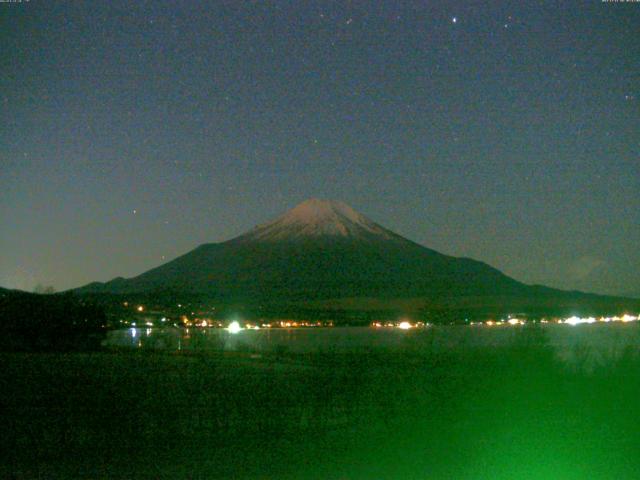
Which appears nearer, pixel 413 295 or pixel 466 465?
pixel 466 465

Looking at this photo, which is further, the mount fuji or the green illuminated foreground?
the mount fuji

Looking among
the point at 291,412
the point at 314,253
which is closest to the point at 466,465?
the point at 291,412

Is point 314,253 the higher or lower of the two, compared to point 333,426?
higher

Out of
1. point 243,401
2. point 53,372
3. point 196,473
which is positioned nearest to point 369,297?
point 53,372

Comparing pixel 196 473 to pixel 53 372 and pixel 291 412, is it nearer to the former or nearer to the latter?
pixel 291 412

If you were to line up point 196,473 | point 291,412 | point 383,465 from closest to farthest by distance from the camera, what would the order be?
point 196,473
point 383,465
point 291,412

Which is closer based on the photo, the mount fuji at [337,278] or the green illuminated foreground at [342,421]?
the green illuminated foreground at [342,421]

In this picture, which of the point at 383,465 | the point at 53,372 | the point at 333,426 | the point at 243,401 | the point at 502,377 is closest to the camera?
the point at 383,465

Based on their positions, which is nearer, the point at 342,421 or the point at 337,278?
the point at 342,421
